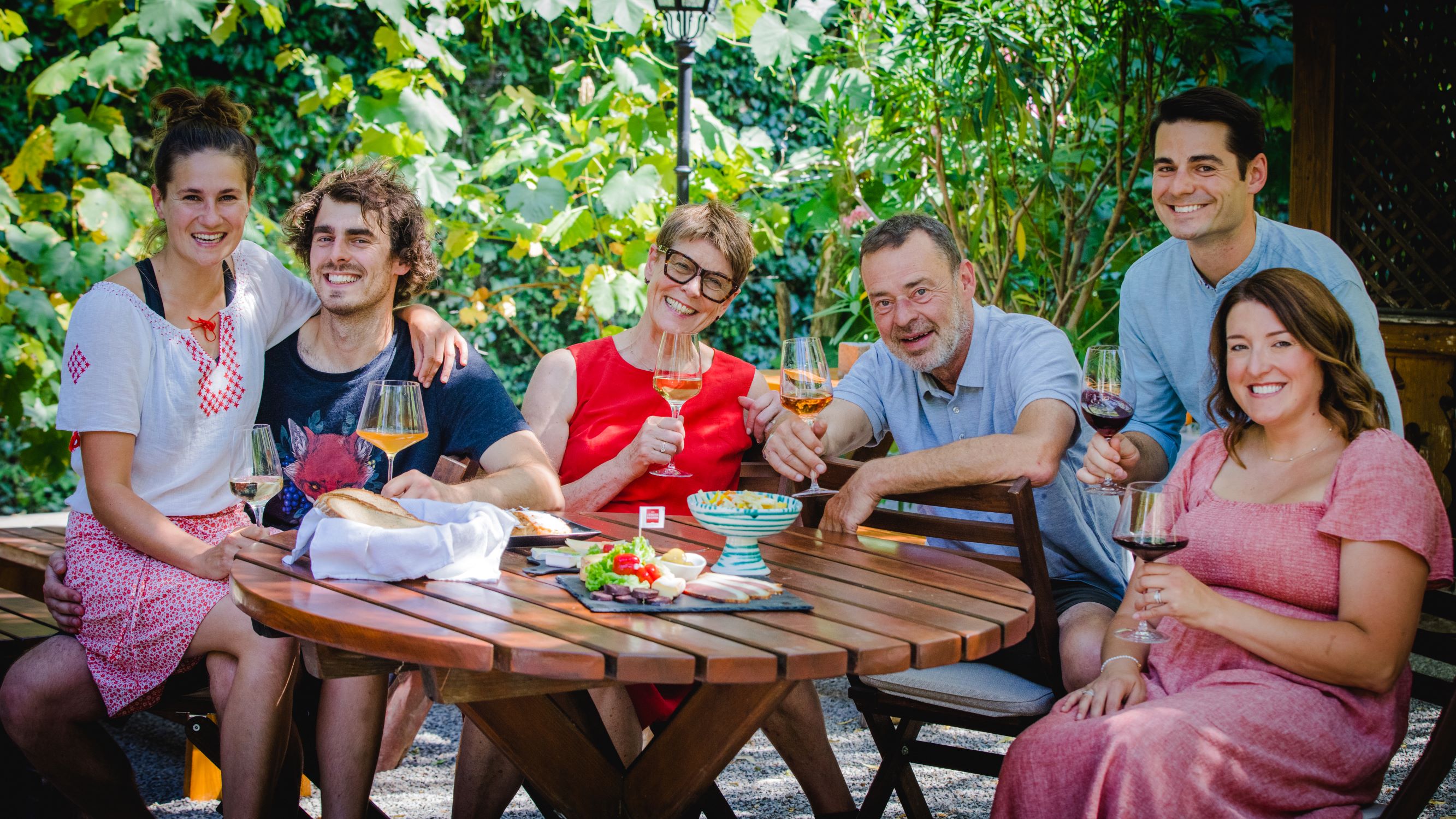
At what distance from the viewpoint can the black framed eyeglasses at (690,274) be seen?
3135 mm

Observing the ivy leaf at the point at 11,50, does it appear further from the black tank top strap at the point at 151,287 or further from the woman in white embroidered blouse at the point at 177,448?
the black tank top strap at the point at 151,287

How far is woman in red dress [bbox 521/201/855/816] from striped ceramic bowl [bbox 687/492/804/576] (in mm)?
890

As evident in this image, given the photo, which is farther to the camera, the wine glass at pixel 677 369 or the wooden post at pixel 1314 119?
the wooden post at pixel 1314 119

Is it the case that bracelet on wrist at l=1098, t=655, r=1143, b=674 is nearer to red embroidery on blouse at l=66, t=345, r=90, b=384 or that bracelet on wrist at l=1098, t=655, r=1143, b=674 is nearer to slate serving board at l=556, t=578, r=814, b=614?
slate serving board at l=556, t=578, r=814, b=614

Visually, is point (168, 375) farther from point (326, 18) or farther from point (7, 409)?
point (326, 18)

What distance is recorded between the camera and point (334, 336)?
9.82ft

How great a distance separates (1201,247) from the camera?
289cm

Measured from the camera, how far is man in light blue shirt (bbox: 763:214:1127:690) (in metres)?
2.60

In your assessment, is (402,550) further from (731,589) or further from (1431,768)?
(1431,768)

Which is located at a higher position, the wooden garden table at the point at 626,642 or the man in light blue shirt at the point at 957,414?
the man in light blue shirt at the point at 957,414

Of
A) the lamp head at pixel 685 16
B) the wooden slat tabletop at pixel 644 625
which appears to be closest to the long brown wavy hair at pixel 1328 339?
the wooden slat tabletop at pixel 644 625

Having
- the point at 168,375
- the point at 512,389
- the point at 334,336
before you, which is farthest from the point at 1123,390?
the point at 512,389

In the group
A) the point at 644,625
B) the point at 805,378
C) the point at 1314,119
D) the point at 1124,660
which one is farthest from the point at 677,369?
the point at 1314,119

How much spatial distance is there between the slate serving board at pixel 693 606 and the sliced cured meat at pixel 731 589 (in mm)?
11
